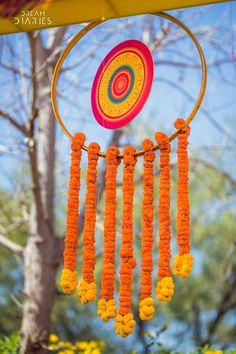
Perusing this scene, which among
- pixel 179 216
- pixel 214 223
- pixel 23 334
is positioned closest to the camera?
pixel 179 216

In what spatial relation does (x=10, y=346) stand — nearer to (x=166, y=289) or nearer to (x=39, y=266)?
(x=39, y=266)

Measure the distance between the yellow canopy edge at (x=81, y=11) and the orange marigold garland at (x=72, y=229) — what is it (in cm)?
54

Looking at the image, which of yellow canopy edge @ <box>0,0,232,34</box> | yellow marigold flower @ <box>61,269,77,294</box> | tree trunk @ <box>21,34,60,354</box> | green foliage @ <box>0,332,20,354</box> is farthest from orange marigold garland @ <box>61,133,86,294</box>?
green foliage @ <box>0,332,20,354</box>

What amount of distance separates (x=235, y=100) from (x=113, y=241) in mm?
3132

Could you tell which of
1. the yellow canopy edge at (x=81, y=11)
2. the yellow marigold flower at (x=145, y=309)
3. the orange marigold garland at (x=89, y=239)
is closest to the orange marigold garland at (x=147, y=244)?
the yellow marigold flower at (x=145, y=309)

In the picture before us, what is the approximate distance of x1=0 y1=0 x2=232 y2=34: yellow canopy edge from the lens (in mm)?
2264

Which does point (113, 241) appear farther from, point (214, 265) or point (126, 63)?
point (214, 265)

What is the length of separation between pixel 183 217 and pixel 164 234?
0.09m

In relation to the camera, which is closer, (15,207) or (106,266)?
(106,266)

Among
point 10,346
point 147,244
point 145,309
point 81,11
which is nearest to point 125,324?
point 145,309

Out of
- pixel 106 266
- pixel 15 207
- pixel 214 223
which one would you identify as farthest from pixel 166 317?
pixel 106 266

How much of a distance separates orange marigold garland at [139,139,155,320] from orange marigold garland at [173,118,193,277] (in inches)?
4.2

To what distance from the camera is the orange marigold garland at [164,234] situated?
2.02m

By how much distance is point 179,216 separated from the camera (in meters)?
2.07
